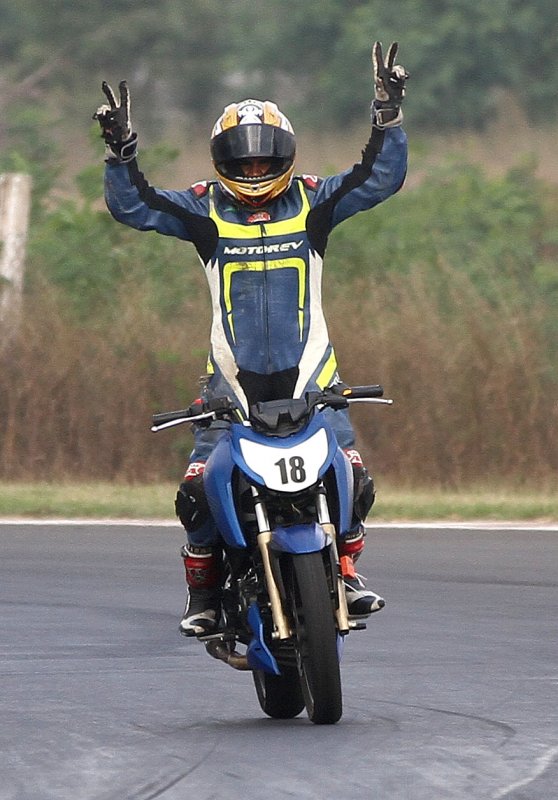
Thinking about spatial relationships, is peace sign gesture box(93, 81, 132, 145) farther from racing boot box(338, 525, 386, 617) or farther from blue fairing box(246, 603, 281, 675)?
blue fairing box(246, 603, 281, 675)

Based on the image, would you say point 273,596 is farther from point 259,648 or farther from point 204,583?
A: point 204,583

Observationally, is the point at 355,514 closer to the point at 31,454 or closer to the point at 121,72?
the point at 31,454

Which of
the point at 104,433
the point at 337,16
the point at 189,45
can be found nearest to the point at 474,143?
the point at 337,16

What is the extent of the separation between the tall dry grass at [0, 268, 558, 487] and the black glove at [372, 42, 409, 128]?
12.6 meters

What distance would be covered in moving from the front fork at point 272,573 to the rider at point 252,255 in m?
0.30

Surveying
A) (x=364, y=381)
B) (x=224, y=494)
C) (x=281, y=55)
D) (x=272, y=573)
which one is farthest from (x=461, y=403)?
(x=281, y=55)

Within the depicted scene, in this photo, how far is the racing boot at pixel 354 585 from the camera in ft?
25.3

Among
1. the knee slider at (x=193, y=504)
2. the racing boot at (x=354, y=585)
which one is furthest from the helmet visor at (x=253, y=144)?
the racing boot at (x=354, y=585)

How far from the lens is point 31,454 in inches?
843

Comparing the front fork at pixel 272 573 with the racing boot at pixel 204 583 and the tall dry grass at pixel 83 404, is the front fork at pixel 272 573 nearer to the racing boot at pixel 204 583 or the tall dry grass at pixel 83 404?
the racing boot at pixel 204 583

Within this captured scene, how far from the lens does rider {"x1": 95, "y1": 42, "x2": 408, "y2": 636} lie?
310 inches

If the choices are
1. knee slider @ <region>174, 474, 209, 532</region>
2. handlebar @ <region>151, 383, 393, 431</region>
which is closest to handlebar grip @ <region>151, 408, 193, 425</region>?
handlebar @ <region>151, 383, 393, 431</region>

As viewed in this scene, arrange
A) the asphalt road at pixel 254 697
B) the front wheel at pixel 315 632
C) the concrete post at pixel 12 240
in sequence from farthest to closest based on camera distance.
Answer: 1. the concrete post at pixel 12 240
2. the front wheel at pixel 315 632
3. the asphalt road at pixel 254 697

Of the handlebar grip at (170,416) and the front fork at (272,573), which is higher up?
the handlebar grip at (170,416)
